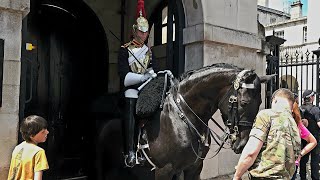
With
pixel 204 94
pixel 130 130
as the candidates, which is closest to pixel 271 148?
pixel 204 94

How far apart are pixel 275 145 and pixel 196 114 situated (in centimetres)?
147

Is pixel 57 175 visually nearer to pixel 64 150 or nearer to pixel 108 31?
pixel 64 150

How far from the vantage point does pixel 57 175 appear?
7555mm

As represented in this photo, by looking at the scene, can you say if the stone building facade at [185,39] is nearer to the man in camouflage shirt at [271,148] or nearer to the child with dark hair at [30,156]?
the child with dark hair at [30,156]

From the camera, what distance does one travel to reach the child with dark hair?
10.1 ft

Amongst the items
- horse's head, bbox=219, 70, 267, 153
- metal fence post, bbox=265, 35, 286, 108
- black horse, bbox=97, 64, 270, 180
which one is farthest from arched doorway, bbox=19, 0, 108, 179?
horse's head, bbox=219, 70, 267, 153

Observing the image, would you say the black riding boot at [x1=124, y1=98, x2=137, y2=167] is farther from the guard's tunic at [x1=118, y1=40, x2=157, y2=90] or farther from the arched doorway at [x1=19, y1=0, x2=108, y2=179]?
the arched doorway at [x1=19, y1=0, x2=108, y2=179]

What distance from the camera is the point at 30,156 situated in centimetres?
310

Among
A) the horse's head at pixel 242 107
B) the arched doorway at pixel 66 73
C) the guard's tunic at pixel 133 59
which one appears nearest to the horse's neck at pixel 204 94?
the horse's head at pixel 242 107

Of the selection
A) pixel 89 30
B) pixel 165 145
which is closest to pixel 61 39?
pixel 89 30

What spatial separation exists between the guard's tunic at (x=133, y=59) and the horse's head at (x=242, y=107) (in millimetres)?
1502

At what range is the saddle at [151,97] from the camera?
4805 mm

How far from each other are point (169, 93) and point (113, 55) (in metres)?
4.53

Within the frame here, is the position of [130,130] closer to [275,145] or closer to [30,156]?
[30,156]
